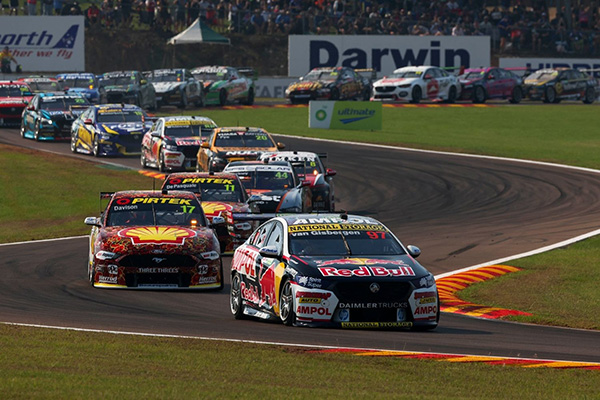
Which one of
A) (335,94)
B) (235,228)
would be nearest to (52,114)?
(335,94)

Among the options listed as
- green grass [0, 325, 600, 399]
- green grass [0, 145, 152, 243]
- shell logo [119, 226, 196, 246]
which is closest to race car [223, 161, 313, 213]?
green grass [0, 145, 152, 243]

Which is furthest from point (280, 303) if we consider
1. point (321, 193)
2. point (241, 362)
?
point (321, 193)

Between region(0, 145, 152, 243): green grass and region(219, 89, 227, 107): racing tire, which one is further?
region(219, 89, 227, 107): racing tire

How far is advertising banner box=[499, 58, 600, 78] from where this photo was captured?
63.0 meters

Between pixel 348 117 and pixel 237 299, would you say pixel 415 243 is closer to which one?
pixel 237 299

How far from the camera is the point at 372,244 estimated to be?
41.8 ft

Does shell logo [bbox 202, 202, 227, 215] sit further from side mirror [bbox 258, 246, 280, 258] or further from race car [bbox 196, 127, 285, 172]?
race car [bbox 196, 127, 285, 172]

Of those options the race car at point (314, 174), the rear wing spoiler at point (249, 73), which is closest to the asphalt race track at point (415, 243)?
the race car at point (314, 174)

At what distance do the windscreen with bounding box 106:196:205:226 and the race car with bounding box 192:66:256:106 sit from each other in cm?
3273

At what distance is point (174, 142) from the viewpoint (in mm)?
31328

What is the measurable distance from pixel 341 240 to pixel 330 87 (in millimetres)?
38875

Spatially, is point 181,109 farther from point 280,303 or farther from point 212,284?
point 280,303

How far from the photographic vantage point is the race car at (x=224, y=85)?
49781 mm

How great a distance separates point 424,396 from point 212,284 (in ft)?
25.1
